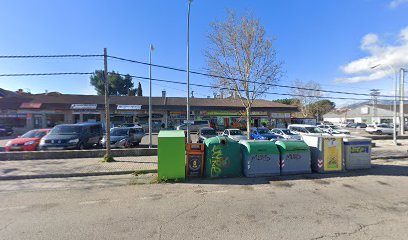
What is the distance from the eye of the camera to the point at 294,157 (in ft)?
26.0

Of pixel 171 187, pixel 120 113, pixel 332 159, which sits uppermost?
pixel 120 113

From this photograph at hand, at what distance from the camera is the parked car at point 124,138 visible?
13.9m

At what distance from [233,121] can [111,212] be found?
1235 inches

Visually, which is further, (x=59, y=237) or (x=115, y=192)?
(x=115, y=192)

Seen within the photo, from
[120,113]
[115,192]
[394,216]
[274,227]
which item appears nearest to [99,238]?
[115,192]

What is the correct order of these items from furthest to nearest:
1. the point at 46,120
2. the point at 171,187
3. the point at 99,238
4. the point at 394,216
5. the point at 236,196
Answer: the point at 46,120 < the point at 171,187 < the point at 236,196 < the point at 394,216 < the point at 99,238

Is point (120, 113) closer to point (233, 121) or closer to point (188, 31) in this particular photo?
point (233, 121)

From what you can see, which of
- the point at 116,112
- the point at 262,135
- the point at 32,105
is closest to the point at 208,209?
the point at 262,135

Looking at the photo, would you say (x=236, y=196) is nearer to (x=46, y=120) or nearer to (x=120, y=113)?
(x=120, y=113)

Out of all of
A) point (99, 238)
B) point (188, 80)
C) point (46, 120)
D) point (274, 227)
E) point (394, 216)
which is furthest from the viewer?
point (46, 120)

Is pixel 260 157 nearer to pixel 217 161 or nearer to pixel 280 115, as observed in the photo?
pixel 217 161

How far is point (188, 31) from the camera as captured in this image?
13.9 metres

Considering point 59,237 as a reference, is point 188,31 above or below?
above

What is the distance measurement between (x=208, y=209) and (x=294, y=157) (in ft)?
14.6
